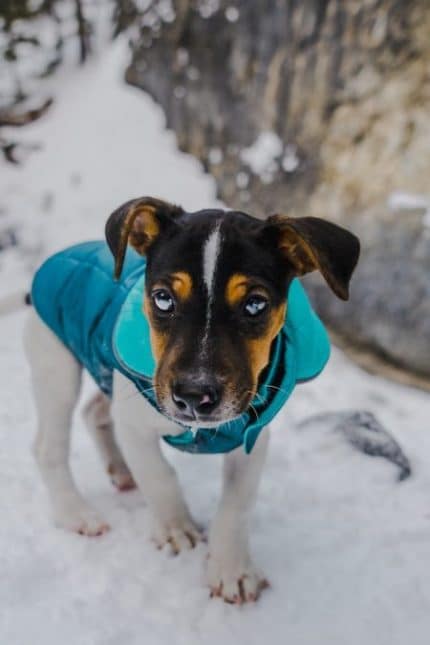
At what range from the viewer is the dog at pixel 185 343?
7.74ft

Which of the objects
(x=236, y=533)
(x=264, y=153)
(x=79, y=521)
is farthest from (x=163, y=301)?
(x=264, y=153)

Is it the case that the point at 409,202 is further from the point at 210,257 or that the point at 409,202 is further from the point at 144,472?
the point at 210,257

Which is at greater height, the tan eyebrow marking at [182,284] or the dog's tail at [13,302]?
the tan eyebrow marking at [182,284]

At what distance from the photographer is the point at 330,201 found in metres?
6.30

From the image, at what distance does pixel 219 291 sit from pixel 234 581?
153 cm

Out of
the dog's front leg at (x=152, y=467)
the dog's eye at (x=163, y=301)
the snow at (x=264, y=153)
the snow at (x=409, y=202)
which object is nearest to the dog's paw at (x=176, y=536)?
the dog's front leg at (x=152, y=467)

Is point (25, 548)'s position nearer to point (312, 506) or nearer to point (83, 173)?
point (312, 506)

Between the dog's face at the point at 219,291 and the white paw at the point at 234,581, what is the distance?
1.09 meters

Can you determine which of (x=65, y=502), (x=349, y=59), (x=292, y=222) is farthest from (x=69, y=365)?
(x=349, y=59)

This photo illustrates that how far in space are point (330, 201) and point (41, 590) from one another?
435 cm

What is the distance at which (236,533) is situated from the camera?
3.19 metres

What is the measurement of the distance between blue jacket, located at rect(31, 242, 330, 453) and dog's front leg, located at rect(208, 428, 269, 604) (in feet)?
0.80

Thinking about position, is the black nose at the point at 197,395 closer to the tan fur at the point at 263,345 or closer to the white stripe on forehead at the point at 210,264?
the white stripe on forehead at the point at 210,264

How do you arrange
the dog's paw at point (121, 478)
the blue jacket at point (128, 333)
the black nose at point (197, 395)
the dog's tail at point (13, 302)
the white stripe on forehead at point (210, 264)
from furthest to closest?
the dog's paw at point (121, 478)
the dog's tail at point (13, 302)
the blue jacket at point (128, 333)
the white stripe on forehead at point (210, 264)
the black nose at point (197, 395)
